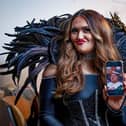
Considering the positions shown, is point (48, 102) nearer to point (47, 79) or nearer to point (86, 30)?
point (47, 79)

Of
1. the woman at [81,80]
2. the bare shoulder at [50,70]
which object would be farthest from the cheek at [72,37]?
the bare shoulder at [50,70]

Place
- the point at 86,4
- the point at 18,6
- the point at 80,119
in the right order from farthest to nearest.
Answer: the point at 86,4
the point at 18,6
the point at 80,119

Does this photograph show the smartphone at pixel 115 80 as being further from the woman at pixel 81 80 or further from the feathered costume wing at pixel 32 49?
the feathered costume wing at pixel 32 49

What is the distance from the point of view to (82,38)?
106 centimetres

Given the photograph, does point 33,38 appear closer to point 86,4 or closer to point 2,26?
point 2,26

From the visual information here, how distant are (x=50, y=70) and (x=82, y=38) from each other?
0.59ft

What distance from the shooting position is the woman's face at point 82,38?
41.9 inches

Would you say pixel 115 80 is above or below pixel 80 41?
below

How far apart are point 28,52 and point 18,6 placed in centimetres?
22

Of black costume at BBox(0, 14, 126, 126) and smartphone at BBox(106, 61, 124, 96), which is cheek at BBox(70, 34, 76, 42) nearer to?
black costume at BBox(0, 14, 126, 126)

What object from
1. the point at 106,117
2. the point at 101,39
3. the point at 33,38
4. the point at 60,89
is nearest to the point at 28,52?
the point at 33,38

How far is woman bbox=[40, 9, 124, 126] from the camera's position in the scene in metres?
1.02

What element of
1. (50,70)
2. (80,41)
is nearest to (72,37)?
(80,41)

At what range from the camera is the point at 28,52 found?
1.06 meters
